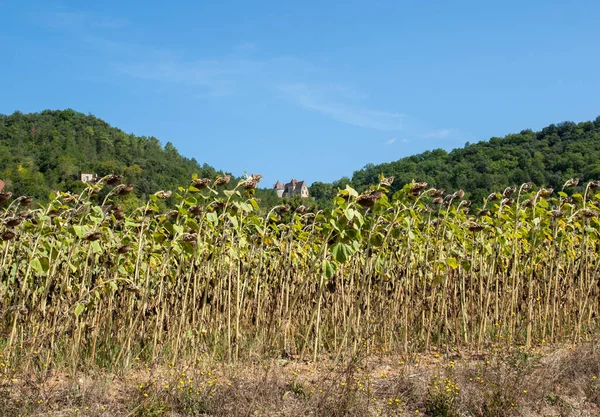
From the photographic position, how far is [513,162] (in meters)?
45.8

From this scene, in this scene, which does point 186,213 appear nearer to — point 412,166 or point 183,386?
point 183,386

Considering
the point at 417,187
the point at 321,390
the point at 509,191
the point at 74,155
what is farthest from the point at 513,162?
the point at 74,155

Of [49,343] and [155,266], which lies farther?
[155,266]

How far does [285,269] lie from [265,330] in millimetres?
615

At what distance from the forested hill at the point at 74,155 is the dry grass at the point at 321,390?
4156cm

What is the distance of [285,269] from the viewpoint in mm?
5676

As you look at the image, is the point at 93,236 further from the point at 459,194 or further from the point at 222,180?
the point at 459,194

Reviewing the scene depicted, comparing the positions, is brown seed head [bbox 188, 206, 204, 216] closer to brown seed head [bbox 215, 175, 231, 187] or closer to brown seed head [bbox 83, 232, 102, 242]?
brown seed head [bbox 215, 175, 231, 187]

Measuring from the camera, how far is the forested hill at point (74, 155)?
54.7 meters

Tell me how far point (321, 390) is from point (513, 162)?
44.7 m

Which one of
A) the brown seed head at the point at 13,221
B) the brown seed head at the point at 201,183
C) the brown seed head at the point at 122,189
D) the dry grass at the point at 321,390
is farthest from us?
the brown seed head at the point at 201,183

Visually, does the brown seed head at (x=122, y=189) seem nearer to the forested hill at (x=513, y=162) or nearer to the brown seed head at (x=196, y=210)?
the brown seed head at (x=196, y=210)

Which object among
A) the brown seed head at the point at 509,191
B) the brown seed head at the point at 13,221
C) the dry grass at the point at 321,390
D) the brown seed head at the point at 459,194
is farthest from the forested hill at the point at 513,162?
the brown seed head at the point at 13,221

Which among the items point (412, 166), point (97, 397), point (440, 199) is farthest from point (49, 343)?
point (412, 166)
